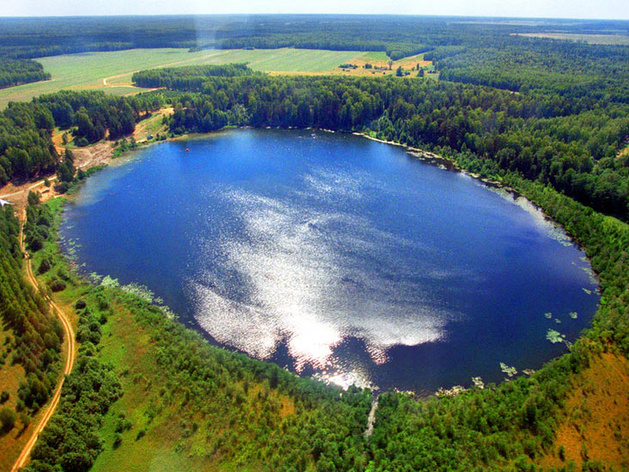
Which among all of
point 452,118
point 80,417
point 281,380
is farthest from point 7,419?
point 452,118

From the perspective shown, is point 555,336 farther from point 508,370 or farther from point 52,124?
point 52,124

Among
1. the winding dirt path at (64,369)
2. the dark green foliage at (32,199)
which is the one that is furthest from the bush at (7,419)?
the dark green foliage at (32,199)

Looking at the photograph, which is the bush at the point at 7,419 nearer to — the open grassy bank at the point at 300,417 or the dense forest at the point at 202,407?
the dense forest at the point at 202,407

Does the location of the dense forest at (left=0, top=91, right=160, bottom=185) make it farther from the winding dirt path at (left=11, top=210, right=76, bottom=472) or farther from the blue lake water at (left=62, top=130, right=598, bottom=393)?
the winding dirt path at (left=11, top=210, right=76, bottom=472)

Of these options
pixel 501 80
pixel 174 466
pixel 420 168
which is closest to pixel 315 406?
pixel 174 466

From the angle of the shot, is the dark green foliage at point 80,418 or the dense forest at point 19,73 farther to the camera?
the dense forest at point 19,73

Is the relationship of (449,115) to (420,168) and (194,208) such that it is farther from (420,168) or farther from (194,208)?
(194,208)
